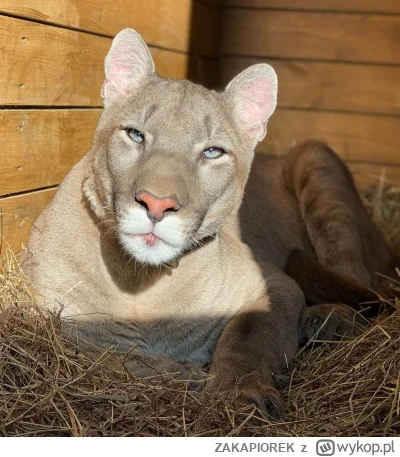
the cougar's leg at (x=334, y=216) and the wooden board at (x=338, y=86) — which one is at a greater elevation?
the wooden board at (x=338, y=86)

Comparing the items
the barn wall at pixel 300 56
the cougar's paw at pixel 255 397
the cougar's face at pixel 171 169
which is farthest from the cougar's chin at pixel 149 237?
the barn wall at pixel 300 56

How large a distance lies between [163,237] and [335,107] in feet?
10.5

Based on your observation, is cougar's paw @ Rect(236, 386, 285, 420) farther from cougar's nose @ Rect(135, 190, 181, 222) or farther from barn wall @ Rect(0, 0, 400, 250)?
→ barn wall @ Rect(0, 0, 400, 250)

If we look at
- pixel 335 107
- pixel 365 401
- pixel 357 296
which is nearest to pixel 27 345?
pixel 365 401

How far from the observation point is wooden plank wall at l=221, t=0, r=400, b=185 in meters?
5.32

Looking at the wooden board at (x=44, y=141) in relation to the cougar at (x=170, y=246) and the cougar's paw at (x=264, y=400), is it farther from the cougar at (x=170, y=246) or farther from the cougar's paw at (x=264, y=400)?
the cougar's paw at (x=264, y=400)

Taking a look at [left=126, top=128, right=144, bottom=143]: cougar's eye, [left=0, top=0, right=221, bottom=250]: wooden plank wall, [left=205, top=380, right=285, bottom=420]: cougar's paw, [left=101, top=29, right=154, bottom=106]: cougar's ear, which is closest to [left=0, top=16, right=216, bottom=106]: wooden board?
[left=0, top=0, right=221, bottom=250]: wooden plank wall

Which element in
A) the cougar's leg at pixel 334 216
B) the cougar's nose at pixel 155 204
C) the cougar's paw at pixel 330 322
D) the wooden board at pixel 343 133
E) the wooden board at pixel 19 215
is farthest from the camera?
the wooden board at pixel 343 133

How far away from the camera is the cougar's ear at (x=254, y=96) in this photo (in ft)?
10.1

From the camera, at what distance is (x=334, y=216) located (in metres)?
4.22

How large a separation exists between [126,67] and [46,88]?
0.46 metres

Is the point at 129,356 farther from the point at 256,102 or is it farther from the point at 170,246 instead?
Result: the point at 256,102

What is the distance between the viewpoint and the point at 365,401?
2543mm
